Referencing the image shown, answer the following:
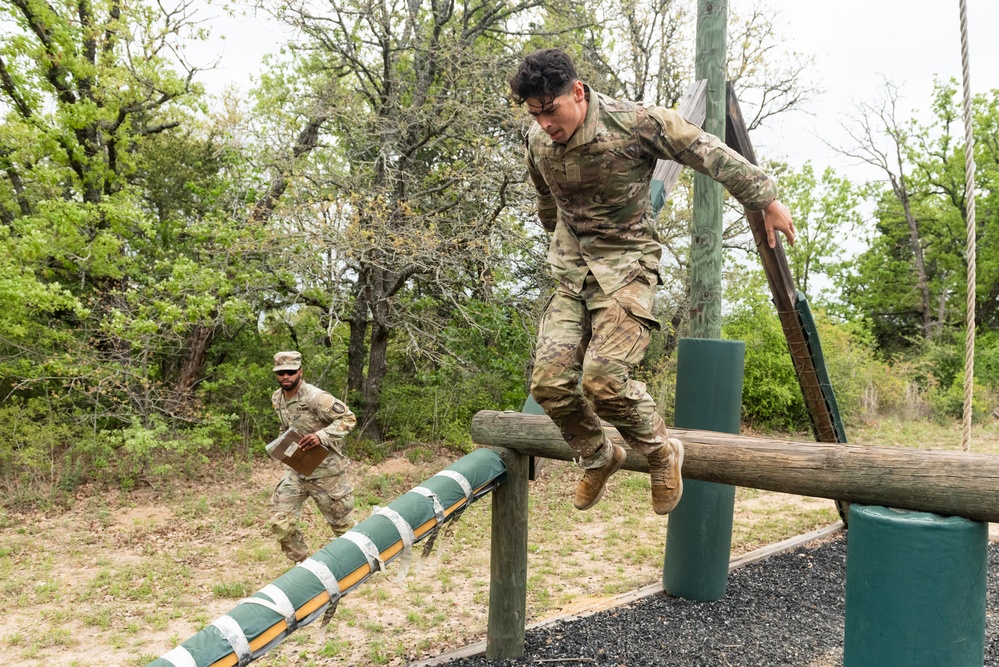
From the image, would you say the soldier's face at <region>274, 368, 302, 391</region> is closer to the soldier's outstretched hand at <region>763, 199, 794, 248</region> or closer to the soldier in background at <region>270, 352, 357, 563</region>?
the soldier in background at <region>270, 352, 357, 563</region>

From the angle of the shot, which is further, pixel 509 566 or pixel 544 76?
pixel 509 566

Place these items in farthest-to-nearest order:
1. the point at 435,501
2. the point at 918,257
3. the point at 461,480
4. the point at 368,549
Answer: the point at 918,257 < the point at 461,480 < the point at 435,501 < the point at 368,549

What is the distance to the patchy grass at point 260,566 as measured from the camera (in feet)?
15.3

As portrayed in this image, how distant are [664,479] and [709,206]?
2.93 metres

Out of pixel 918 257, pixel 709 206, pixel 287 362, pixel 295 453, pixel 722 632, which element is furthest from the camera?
pixel 918 257

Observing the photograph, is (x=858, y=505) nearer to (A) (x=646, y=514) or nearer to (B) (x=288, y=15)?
(A) (x=646, y=514)

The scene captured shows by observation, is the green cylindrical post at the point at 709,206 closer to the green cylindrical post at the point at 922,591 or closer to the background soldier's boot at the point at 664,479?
the background soldier's boot at the point at 664,479

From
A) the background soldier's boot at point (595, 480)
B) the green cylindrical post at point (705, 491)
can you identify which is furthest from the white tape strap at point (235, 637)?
the green cylindrical post at point (705, 491)

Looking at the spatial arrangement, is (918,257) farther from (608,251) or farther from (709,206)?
(608,251)

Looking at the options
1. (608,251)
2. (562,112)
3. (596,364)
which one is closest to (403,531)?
(596,364)

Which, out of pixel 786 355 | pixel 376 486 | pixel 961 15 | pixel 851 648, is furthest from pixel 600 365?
pixel 786 355

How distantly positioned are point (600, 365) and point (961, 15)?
2.03 m

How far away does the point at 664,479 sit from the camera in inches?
113

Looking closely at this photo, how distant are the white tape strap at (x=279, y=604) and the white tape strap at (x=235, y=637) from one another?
12 cm
